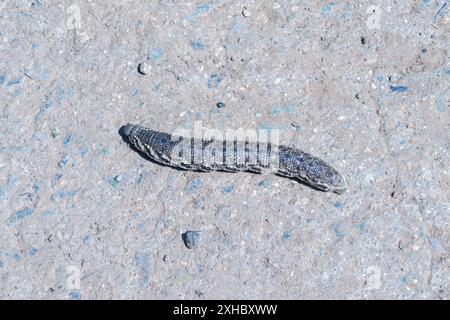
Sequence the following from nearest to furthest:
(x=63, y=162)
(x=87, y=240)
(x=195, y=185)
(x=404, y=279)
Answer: (x=404, y=279)
(x=87, y=240)
(x=195, y=185)
(x=63, y=162)

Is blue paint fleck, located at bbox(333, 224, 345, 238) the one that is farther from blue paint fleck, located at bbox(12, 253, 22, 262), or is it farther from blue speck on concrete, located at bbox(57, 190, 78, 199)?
blue paint fleck, located at bbox(12, 253, 22, 262)

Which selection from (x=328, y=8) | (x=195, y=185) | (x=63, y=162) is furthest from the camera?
(x=328, y=8)

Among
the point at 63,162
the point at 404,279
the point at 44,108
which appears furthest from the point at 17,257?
the point at 404,279

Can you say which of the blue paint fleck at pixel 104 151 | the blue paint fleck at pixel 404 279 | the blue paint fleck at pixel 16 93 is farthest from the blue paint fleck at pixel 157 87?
the blue paint fleck at pixel 404 279

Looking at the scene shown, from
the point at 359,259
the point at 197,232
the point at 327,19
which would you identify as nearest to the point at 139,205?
the point at 197,232

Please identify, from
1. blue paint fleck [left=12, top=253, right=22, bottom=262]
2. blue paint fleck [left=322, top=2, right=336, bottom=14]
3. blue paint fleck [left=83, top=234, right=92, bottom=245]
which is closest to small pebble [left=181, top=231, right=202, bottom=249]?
blue paint fleck [left=83, top=234, right=92, bottom=245]

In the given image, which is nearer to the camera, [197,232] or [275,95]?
[197,232]

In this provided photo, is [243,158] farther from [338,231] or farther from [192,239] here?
[338,231]
